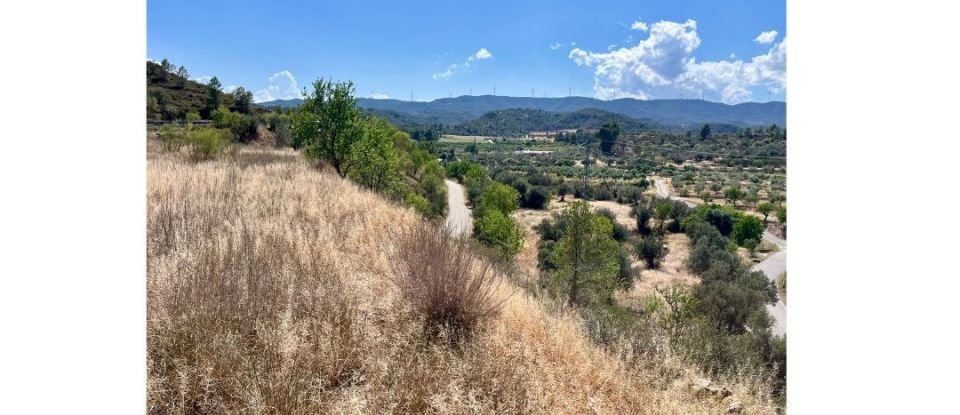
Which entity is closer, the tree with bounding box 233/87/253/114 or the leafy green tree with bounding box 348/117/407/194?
the leafy green tree with bounding box 348/117/407/194

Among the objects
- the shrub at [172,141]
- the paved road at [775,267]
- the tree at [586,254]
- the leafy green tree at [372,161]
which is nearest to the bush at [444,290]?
the paved road at [775,267]

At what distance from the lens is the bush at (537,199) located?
45438 mm

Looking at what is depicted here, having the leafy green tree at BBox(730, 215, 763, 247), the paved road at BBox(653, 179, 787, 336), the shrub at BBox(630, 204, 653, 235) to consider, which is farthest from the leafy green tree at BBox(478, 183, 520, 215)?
the leafy green tree at BBox(730, 215, 763, 247)

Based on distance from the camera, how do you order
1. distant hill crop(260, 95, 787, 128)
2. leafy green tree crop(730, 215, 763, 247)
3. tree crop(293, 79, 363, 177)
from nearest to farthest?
1. tree crop(293, 79, 363, 177)
2. leafy green tree crop(730, 215, 763, 247)
3. distant hill crop(260, 95, 787, 128)

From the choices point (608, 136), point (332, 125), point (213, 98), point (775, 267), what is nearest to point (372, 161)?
point (332, 125)

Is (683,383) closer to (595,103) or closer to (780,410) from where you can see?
(780,410)

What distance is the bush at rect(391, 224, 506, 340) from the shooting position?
2.91 metres

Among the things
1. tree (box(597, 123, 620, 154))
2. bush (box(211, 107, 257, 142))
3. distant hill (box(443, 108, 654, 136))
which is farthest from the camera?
distant hill (box(443, 108, 654, 136))

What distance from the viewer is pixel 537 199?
45781 mm

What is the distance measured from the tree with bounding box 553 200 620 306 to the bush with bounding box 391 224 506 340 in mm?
11506

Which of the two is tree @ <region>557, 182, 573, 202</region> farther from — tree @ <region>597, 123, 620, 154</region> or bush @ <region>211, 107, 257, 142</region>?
bush @ <region>211, 107, 257, 142</region>

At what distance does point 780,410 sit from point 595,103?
79.1 meters
